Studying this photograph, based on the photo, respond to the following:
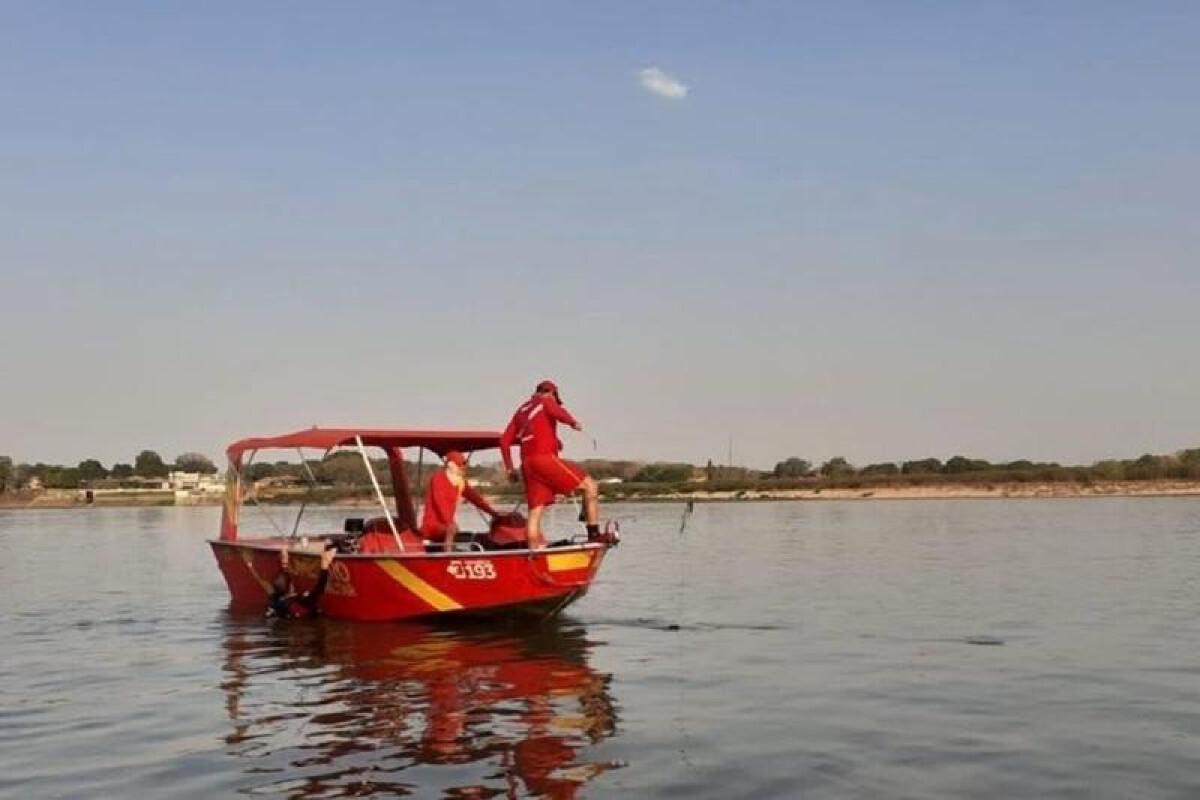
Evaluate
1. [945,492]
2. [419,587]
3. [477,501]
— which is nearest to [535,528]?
[419,587]

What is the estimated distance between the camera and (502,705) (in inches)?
433

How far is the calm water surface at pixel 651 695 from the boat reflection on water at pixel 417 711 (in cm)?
4

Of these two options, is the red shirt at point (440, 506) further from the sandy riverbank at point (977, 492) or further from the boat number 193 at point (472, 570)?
the sandy riverbank at point (977, 492)

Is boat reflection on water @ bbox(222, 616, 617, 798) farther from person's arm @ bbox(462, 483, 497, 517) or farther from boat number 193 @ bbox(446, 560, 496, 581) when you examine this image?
person's arm @ bbox(462, 483, 497, 517)

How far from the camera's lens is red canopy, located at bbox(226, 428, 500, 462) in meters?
18.0

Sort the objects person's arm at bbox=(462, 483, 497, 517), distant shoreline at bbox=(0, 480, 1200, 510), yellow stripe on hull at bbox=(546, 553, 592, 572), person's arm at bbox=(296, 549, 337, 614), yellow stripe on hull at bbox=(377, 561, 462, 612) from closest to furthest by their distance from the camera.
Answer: yellow stripe on hull at bbox=(546, 553, 592, 572)
yellow stripe on hull at bbox=(377, 561, 462, 612)
person's arm at bbox=(296, 549, 337, 614)
person's arm at bbox=(462, 483, 497, 517)
distant shoreline at bbox=(0, 480, 1200, 510)

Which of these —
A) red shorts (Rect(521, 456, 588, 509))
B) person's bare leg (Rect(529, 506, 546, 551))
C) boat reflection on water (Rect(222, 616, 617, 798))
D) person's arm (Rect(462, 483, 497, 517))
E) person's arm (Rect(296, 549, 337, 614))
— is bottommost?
boat reflection on water (Rect(222, 616, 617, 798))

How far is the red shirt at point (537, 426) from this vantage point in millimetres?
16125

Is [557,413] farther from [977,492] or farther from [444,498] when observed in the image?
[977,492]

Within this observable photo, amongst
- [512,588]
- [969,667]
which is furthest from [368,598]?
[969,667]

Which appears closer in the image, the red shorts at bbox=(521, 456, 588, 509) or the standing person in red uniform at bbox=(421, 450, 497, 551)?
the red shorts at bbox=(521, 456, 588, 509)

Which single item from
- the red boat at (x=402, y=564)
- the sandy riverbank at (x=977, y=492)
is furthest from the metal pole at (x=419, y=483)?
the sandy riverbank at (x=977, y=492)

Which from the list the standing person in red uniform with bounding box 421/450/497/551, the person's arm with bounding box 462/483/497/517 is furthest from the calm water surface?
the person's arm with bounding box 462/483/497/517

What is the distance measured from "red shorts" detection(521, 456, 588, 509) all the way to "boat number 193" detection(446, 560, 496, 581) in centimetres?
94
